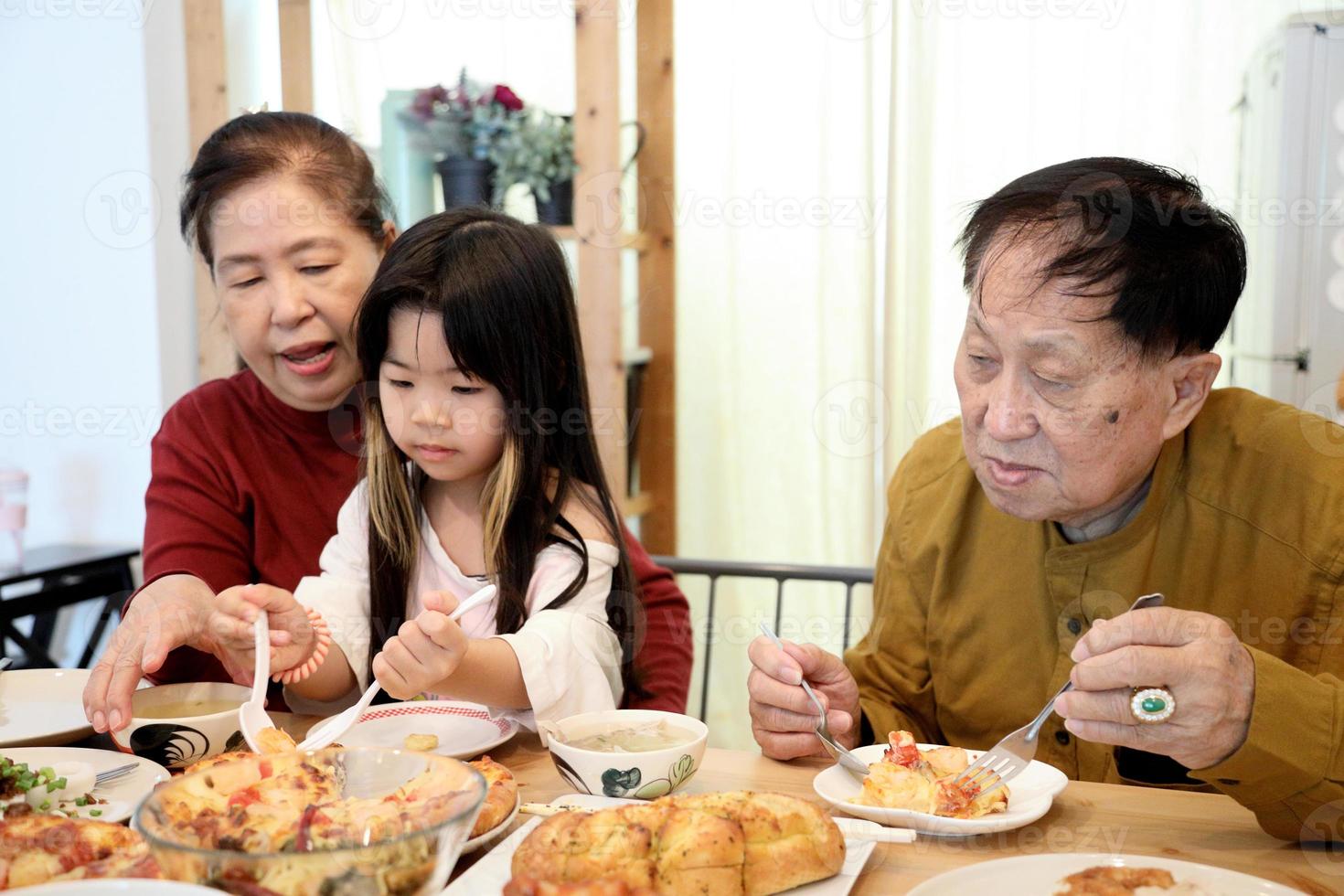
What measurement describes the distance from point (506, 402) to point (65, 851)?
29.4 inches

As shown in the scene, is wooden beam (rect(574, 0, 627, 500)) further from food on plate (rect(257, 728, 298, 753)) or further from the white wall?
food on plate (rect(257, 728, 298, 753))

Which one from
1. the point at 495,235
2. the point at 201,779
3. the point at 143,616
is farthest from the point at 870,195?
the point at 201,779

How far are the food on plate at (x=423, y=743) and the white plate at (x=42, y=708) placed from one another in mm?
349

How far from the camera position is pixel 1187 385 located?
3.90 feet

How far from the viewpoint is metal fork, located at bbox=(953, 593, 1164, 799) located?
0.96 m

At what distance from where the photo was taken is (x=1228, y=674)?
0.92 meters

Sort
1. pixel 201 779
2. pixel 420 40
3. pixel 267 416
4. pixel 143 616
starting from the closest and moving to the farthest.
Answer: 1. pixel 201 779
2. pixel 143 616
3. pixel 267 416
4. pixel 420 40

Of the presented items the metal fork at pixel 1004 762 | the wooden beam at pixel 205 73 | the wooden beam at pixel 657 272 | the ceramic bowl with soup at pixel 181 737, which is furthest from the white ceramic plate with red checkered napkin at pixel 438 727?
the wooden beam at pixel 205 73

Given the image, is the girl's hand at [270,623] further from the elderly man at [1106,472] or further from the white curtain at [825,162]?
the white curtain at [825,162]

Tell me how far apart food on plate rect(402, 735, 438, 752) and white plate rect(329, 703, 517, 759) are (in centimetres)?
1

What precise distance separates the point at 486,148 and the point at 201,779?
2403 mm

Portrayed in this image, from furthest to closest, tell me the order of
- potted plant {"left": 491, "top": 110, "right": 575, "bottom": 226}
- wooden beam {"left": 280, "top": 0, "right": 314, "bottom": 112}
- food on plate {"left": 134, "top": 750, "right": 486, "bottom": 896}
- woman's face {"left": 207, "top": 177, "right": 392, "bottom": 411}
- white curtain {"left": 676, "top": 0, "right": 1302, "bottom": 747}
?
wooden beam {"left": 280, "top": 0, "right": 314, "bottom": 112} → potted plant {"left": 491, "top": 110, "right": 575, "bottom": 226} → white curtain {"left": 676, "top": 0, "right": 1302, "bottom": 747} → woman's face {"left": 207, "top": 177, "right": 392, "bottom": 411} → food on plate {"left": 134, "top": 750, "right": 486, "bottom": 896}

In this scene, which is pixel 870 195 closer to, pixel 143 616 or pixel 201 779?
pixel 143 616

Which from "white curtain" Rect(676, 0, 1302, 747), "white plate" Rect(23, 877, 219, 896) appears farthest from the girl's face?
"white curtain" Rect(676, 0, 1302, 747)
